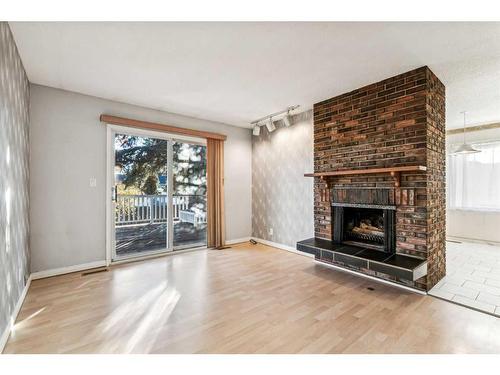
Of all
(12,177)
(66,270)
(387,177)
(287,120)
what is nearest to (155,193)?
(66,270)

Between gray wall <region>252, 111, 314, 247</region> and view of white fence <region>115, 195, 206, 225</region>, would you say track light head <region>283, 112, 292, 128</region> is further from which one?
view of white fence <region>115, 195, 206, 225</region>

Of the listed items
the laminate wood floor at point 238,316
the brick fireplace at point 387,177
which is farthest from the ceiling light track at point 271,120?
the laminate wood floor at point 238,316

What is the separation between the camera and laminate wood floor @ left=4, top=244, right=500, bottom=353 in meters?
1.69

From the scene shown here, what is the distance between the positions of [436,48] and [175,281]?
11.9 feet

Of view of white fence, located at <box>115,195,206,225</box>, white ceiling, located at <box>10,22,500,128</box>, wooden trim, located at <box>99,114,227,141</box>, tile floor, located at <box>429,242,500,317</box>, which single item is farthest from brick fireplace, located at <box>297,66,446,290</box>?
view of white fence, located at <box>115,195,206,225</box>

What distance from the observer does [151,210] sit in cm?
460

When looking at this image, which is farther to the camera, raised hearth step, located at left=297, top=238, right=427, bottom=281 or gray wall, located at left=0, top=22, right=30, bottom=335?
raised hearth step, located at left=297, top=238, right=427, bottom=281

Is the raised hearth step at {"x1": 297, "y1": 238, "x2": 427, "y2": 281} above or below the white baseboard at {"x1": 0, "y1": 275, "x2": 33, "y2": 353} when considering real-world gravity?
above

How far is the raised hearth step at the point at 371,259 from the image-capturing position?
7.74 feet

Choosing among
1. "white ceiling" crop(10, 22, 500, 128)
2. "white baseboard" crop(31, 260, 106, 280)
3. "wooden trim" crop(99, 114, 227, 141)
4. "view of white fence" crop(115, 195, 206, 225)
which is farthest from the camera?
"view of white fence" crop(115, 195, 206, 225)

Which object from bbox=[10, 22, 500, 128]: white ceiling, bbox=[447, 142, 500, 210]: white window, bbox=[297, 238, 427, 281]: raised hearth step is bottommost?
bbox=[297, 238, 427, 281]: raised hearth step

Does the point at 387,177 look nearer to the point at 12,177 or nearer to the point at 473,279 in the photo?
the point at 473,279

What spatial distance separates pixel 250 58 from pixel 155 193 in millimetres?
2717

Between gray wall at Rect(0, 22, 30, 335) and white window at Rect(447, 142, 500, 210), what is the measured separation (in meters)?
7.20
